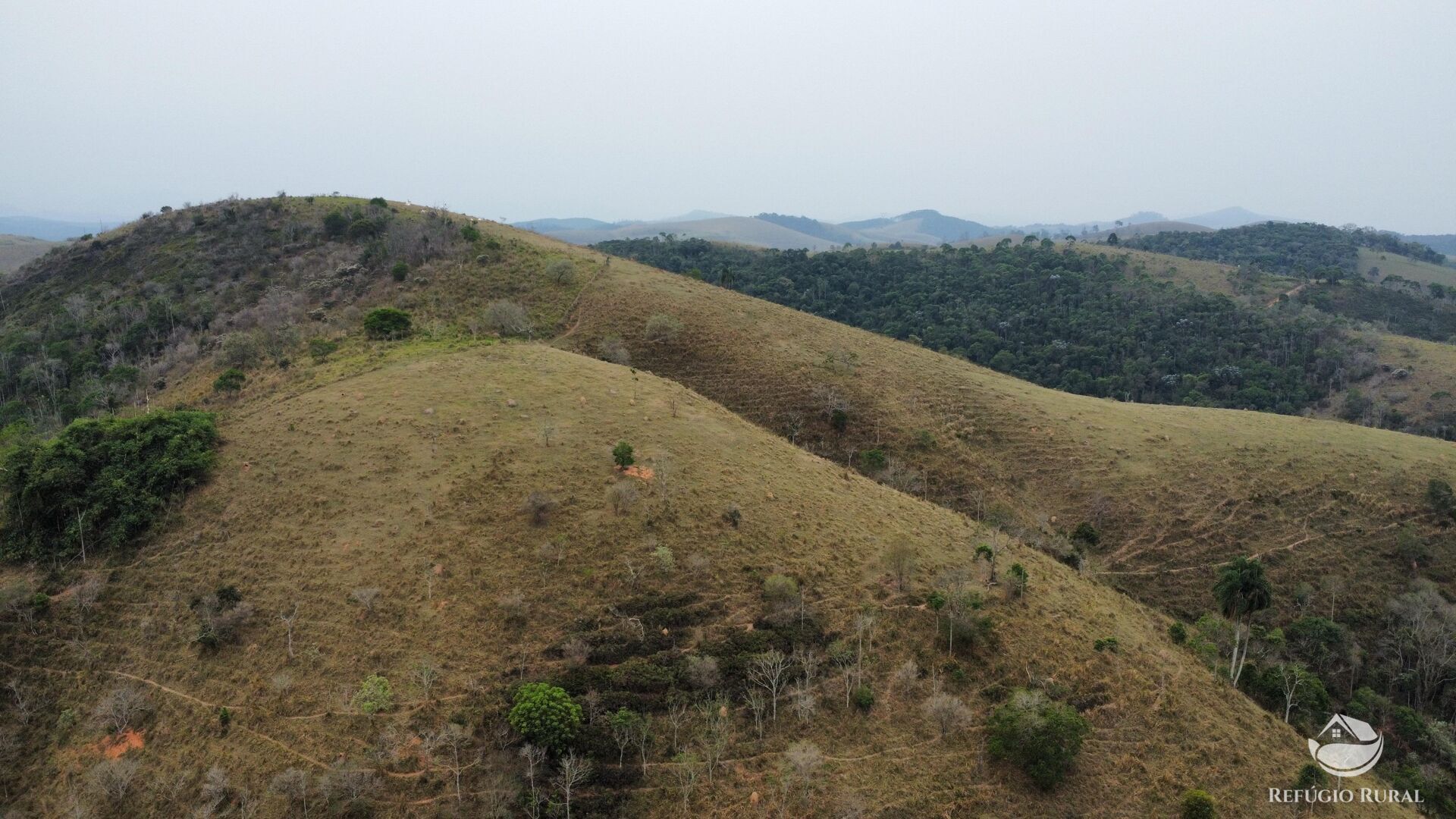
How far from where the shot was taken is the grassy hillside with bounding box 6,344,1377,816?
2578 centimetres

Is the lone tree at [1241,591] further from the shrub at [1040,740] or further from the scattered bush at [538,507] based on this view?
the scattered bush at [538,507]

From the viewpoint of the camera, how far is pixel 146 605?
32.1 metres

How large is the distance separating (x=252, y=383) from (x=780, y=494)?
1738 inches

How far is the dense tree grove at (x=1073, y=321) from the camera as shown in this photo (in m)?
99.9

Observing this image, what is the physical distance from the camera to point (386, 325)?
2410 inches

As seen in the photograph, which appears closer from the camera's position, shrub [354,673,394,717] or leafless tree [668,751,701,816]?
leafless tree [668,751,701,816]

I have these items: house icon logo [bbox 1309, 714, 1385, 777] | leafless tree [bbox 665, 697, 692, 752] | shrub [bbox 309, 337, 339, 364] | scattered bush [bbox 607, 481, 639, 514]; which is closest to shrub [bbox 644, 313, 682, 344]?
shrub [bbox 309, 337, 339, 364]

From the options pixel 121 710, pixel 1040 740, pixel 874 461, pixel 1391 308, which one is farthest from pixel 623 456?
pixel 1391 308

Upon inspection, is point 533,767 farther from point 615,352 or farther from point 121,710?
point 615,352

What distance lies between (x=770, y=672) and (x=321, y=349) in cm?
5085

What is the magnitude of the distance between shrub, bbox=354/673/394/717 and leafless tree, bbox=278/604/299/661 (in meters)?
5.00

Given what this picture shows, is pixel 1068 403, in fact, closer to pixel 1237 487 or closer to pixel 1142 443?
pixel 1142 443

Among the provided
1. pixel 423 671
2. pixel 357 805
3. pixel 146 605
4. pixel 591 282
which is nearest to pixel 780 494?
pixel 423 671

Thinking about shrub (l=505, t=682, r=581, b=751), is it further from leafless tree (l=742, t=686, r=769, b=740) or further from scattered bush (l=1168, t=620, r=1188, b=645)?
scattered bush (l=1168, t=620, r=1188, b=645)
